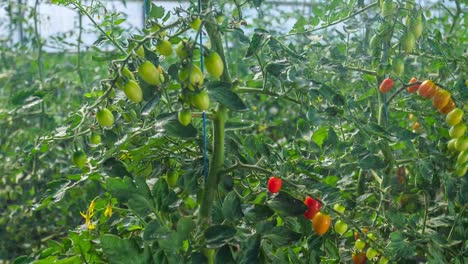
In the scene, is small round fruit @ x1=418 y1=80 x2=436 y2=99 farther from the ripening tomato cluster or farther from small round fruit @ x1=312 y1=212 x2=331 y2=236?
small round fruit @ x1=312 y1=212 x2=331 y2=236

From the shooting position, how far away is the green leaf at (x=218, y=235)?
0.94m

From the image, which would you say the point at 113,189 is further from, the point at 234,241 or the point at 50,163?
the point at 50,163

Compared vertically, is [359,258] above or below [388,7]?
below

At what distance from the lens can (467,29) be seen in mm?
1949

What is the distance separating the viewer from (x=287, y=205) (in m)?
1.01

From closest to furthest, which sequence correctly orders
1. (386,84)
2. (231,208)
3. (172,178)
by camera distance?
1. (231,208)
2. (172,178)
3. (386,84)

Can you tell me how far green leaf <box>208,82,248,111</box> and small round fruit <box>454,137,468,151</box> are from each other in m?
0.57

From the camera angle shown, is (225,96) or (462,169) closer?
(225,96)

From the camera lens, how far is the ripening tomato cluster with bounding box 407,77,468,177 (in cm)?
126

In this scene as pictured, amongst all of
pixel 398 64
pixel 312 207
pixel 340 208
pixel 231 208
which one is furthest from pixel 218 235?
pixel 398 64

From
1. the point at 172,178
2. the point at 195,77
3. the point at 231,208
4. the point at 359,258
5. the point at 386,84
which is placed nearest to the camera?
the point at 195,77

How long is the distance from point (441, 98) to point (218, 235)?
0.57 meters

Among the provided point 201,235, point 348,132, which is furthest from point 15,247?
point 201,235

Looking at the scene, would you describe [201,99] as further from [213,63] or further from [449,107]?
[449,107]
